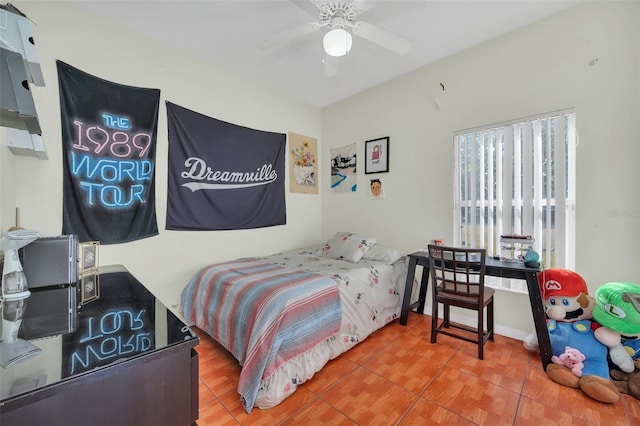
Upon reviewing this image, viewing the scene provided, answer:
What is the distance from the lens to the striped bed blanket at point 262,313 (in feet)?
5.20

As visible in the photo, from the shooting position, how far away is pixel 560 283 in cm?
188

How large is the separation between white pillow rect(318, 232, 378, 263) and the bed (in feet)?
0.05

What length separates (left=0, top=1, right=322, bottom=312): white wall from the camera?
1812mm

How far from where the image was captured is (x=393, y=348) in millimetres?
2188

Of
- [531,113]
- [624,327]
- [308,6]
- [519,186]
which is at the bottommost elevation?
[624,327]

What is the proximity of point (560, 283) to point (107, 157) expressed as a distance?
3544mm

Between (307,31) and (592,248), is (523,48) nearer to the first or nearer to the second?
(592,248)

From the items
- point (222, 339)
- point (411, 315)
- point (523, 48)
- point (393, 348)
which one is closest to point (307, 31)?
point (523, 48)

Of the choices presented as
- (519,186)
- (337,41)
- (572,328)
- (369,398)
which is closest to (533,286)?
(572,328)

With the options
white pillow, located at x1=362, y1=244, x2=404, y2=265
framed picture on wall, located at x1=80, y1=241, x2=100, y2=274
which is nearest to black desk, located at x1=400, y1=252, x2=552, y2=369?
white pillow, located at x1=362, y1=244, x2=404, y2=265

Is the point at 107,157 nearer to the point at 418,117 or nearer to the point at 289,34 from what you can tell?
the point at 289,34

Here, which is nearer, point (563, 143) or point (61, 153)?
point (61, 153)

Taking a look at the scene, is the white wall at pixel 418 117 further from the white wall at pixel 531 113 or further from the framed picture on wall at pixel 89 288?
the framed picture on wall at pixel 89 288

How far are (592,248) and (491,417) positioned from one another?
149 cm
